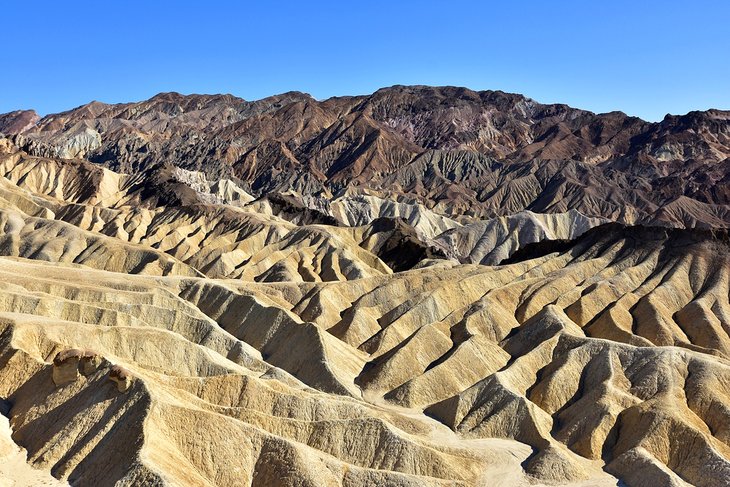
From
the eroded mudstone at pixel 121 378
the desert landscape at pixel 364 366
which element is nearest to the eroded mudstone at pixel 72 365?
the desert landscape at pixel 364 366

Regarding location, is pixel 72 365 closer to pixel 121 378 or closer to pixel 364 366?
pixel 121 378

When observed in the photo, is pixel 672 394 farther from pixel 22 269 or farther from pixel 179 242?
pixel 179 242

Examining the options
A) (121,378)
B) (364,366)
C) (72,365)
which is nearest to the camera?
(121,378)

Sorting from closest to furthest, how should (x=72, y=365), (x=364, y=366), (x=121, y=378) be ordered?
(x=121, y=378)
(x=72, y=365)
(x=364, y=366)

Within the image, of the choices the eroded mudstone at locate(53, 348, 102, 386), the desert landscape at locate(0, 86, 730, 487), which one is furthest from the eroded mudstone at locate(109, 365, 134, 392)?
the eroded mudstone at locate(53, 348, 102, 386)

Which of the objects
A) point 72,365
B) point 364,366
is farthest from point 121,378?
point 364,366

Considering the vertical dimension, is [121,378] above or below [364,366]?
above

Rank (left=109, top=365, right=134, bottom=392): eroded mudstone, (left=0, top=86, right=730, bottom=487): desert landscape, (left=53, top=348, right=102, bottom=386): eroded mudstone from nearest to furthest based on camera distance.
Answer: (left=0, top=86, right=730, bottom=487): desert landscape, (left=109, top=365, right=134, bottom=392): eroded mudstone, (left=53, top=348, right=102, bottom=386): eroded mudstone

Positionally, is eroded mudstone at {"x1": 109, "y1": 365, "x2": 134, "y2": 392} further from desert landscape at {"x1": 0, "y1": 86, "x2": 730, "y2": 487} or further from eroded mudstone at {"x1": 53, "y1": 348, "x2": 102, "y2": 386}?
eroded mudstone at {"x1": 53, "y1": 348, "x2": 102, "y2": 386}

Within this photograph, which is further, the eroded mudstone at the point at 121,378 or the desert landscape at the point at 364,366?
the eroded mudstone at the point at 121,378

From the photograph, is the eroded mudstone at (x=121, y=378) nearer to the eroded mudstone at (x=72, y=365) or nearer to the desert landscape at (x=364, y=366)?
the desert landscape at (x=364, y=366)

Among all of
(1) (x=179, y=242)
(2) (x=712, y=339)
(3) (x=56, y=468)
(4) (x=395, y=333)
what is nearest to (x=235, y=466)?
(3) (x=56, y=468)
